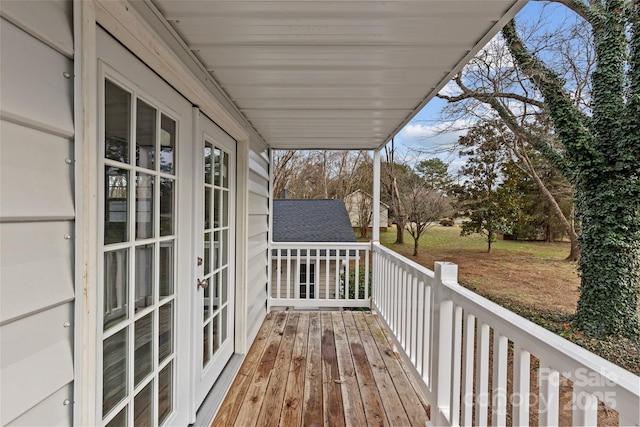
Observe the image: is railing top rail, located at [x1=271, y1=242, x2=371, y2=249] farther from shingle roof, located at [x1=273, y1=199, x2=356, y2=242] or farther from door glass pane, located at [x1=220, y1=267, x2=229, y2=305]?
shingle roof, located at [x1=273, y1=199, x2=356, y2=242]

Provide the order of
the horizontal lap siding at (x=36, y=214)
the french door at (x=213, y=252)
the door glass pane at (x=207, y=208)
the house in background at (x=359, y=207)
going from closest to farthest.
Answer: the horizontal lap siding at (x=36, y=214), the french door at (x=213, y=252), the door glass pane at (x=207, y=208), the house in background at (x=359, y=207)

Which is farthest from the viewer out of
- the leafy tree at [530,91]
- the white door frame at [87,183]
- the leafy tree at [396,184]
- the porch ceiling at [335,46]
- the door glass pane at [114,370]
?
the leafy tree at [396,184]

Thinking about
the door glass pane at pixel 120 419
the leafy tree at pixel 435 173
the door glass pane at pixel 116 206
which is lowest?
the door glass pane at pixel 120 419

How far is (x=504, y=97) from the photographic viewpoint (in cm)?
668

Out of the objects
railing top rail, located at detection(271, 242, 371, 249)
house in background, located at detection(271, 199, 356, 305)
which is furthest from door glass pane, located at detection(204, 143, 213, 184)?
house in background, located at detection(271, 199, 356, 305)

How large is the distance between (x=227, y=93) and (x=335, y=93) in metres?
0.80

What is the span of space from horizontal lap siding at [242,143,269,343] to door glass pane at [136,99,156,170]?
156 centimetres

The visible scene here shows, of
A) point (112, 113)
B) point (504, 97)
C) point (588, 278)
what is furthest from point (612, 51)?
point (112, 113)

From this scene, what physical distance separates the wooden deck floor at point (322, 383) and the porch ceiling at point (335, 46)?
7.26ft

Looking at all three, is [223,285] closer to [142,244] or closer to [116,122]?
[142,244]

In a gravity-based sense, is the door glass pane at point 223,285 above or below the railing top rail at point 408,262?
below

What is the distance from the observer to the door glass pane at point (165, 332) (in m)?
1.44

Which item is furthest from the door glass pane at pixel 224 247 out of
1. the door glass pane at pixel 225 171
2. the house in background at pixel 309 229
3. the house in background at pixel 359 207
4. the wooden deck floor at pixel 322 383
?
the house in background at pixel 359 207

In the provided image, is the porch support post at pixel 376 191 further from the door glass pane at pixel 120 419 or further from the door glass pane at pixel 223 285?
the door glass pane at pixel 120 419
